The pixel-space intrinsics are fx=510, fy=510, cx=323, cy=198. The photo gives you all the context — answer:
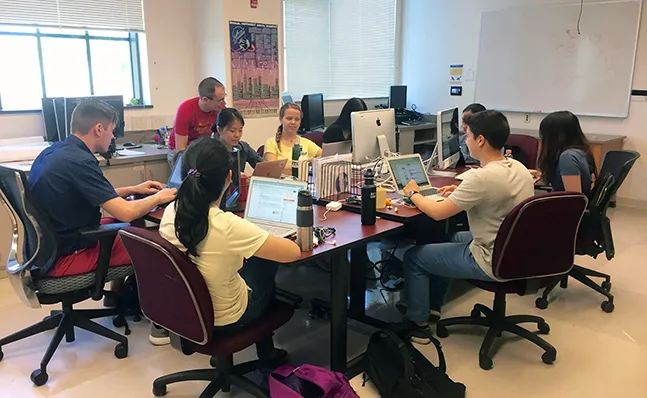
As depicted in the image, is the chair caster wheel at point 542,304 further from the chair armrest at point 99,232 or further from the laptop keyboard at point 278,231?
the chair armrest at point 99,232

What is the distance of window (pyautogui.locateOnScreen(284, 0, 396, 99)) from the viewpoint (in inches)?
244

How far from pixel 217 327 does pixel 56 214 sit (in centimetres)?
107

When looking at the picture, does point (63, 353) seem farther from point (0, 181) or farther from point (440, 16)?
point (440, 16)

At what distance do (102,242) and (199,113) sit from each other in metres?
1.70

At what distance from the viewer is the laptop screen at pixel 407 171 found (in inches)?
117

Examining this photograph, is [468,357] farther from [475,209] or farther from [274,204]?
[274,204]

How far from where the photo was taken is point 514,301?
3238mm

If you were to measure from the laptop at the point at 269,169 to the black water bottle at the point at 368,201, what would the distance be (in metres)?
0.62

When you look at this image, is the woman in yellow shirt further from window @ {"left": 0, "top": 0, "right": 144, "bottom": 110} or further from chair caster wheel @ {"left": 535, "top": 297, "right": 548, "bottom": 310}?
window @ {"left": 0, "top": 0, "right": 144, "bottom": 110}

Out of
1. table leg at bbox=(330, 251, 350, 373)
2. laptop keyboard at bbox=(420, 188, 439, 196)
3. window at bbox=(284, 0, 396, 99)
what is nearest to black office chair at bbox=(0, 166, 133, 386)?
table leg at bbox=(330, 251, 350, 373)

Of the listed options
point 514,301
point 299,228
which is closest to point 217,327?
point 299,228

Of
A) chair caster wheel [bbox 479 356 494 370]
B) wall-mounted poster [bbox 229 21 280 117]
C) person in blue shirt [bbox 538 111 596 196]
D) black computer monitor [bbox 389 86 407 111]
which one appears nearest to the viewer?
chair caster wheel [bbox 479 356 494 370]

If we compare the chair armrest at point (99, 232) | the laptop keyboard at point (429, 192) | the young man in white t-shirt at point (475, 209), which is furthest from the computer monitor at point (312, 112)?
the chair armrest at point (99, 232)

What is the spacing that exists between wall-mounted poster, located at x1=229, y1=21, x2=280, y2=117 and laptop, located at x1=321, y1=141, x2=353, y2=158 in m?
1.79
